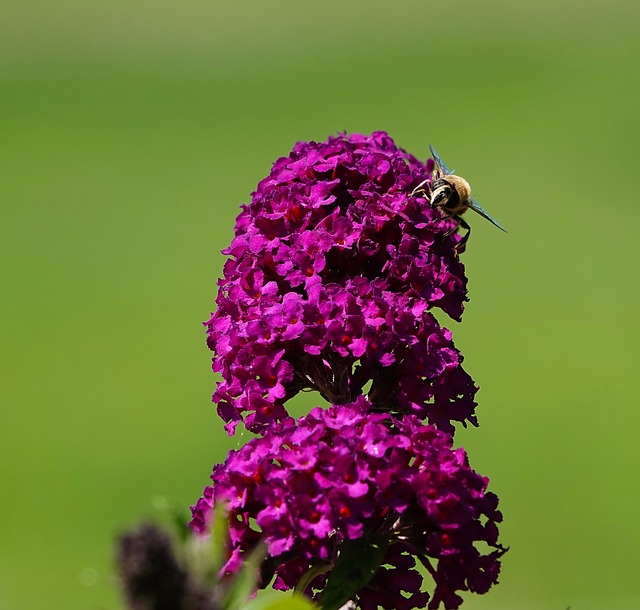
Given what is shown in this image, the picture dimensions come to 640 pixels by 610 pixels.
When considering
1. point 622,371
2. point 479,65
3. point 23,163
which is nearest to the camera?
point 622,371

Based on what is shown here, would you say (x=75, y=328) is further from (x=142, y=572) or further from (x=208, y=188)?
(x=142, y=572)

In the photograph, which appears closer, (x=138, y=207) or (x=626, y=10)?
(x=138, y=207)

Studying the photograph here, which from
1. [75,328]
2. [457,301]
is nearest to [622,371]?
[75,328]

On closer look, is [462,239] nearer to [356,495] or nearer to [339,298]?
[339,298]

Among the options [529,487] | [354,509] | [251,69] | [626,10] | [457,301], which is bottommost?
[354,509]

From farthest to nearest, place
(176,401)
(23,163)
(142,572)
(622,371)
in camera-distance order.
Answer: (23,163) → (622,371) → (176,401) → (142,572)

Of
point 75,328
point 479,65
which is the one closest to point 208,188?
point 75,328

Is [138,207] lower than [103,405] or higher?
higher
